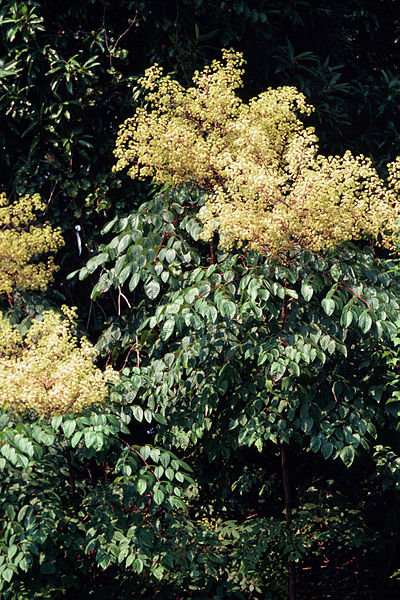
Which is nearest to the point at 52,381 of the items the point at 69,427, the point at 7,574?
the point at 69,427

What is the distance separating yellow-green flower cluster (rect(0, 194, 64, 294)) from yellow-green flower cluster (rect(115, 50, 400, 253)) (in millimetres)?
918

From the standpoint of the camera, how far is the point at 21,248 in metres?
4.52

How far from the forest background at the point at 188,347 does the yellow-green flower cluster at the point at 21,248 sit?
38 mm

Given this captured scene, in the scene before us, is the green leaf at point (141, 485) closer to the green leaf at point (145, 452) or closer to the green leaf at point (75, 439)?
the green leaf at point (145, 452)

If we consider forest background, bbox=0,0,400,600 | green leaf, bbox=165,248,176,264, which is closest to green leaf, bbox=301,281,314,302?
forest background, bbox=0,0,400,600

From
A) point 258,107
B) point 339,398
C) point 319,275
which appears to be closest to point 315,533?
point 339,398

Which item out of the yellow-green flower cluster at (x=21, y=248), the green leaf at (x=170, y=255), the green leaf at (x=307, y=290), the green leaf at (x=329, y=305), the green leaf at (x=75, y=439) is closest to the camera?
the green leaf at (x=75, y=439)

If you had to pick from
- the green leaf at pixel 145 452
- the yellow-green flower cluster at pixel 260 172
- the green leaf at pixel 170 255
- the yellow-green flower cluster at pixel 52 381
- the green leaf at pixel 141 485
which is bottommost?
the green leaf at pixel 141 485

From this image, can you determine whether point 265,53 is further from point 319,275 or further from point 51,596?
point 51,596

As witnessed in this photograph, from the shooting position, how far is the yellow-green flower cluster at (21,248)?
14.8ft

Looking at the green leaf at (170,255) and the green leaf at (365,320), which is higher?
the green leaf at (170,255)

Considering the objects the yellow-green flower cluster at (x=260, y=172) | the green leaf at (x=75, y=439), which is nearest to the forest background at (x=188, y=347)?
the green leaf at (x=75, y=439)

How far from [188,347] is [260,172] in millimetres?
1074

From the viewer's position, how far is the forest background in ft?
11.6
